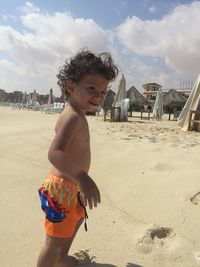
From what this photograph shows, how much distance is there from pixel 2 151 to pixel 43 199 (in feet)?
12.3

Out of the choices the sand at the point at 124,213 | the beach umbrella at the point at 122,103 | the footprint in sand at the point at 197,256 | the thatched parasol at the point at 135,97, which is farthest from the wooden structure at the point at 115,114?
the footprint in sand at the point at 197,256

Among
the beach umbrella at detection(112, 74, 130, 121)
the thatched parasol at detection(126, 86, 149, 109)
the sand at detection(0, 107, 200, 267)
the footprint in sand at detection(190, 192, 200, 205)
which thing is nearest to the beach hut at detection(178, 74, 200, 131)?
the beach umbrella at detection(112, 74, 130, 121)

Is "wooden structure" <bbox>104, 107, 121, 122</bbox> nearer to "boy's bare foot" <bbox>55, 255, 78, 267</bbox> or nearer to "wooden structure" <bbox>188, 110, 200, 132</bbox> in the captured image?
"wooden structure" <bbox>188, 110, 200, 132</bbox>

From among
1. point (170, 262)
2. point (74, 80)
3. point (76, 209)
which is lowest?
point (170, 262)

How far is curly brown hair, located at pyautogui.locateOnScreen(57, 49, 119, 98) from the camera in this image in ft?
5.38

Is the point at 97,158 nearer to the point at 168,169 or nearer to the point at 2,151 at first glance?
the point at 168,169

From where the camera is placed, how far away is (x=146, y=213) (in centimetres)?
265

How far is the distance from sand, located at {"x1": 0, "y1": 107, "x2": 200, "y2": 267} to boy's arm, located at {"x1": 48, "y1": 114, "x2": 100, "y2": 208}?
851mm

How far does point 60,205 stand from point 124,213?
3.91 feet

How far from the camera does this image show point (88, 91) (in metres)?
1.64

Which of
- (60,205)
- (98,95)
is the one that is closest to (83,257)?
(60,205)

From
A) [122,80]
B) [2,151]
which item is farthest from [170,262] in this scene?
[122,80]

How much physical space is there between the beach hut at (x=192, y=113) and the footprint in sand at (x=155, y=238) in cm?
777

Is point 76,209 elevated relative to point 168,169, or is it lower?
elevated
